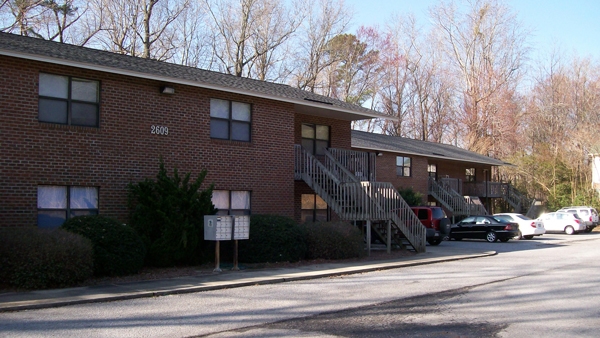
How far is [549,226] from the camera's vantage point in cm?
3703

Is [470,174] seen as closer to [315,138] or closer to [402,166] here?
[402,166]

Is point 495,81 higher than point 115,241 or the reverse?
higher

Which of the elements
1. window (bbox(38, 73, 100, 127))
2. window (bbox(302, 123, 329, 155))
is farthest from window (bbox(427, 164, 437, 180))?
window (bbox(38, 73, 100, 127))

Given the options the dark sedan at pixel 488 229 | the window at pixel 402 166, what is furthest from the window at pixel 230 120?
the window at pixel 402 166

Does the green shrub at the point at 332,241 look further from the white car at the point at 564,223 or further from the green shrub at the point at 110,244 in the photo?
the white car at the point at 564,223

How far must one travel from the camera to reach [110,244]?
14.2m

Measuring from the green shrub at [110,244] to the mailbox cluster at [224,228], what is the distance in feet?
5.64

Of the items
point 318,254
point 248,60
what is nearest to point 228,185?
point 318,254

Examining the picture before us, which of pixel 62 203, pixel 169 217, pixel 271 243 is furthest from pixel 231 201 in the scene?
pixel 62 203

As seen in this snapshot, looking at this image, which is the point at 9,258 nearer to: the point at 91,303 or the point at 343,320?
the point at 91,303

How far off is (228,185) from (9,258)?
8172 millimetres

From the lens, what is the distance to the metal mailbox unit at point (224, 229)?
15430 mm

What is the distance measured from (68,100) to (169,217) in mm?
4094

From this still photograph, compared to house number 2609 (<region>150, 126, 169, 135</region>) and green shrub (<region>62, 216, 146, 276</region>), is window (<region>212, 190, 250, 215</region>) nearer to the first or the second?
house number 2609 (<region>150, 126, 169, 135</region>)
